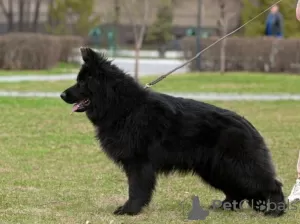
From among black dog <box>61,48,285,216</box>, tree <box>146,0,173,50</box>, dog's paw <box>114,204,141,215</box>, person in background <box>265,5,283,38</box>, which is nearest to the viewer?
black dog <box>61,48,285,216</box>

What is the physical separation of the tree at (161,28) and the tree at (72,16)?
390 inches

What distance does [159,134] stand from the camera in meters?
5.89

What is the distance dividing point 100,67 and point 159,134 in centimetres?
82

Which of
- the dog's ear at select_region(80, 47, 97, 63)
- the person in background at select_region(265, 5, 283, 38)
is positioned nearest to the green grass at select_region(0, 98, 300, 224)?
the dog's ear at select_region(80, 47, 97, 63)

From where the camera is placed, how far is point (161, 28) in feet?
177

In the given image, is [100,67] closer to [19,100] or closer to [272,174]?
[272,174]

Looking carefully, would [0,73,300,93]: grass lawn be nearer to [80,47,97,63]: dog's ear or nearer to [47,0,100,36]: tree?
[80,47,97,63]: dog's ear

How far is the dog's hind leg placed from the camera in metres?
5.91

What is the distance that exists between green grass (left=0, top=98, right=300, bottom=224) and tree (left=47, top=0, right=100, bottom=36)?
31.0 metres

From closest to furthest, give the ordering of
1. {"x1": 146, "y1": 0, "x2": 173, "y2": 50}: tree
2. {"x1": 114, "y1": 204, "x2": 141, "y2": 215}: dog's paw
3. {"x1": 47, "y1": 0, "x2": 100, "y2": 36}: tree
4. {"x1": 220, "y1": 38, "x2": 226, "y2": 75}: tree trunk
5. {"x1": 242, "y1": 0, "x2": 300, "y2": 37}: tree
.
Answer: {"x1": 114, "y1": 204, "x2": 141, "y2": 215}: dog's paw → {"x1": 220, "y1": 38, "x2": 226, "y2": 75}: tree trunk → {"x1": 242, "y1": 0, "x2": 300, "y2": 37}: tree → {"x1": 47, "y1": 0, "x2": 100, "y2": 36}: tree → {"x1": 146, "y1": 0, "x2": 173, "y2": 50}: tree

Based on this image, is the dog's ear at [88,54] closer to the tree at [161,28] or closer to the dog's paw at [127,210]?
the dog's paw at [127,210]

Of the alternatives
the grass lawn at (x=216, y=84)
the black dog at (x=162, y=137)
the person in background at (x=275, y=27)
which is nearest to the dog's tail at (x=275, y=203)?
the black dog at (x=162, y=137)

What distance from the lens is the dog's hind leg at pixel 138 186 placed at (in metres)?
5.91

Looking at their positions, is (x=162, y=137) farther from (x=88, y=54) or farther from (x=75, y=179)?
(x=75, y=179)
